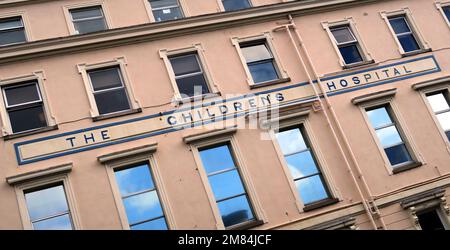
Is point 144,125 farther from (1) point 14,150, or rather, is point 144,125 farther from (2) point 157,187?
(1) point 14,150

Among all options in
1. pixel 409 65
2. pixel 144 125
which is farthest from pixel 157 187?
pixel 409 65

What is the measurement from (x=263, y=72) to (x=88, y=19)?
594 cm

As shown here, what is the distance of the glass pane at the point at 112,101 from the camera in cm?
1283

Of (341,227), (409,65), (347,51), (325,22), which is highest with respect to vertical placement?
(325,22)

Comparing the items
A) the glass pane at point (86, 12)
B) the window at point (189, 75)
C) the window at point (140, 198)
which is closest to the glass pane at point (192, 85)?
the window at point (189, 75)

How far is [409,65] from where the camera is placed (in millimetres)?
14828

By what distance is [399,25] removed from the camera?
15922mm

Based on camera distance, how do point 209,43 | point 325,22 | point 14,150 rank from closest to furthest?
point 14,150 < point 209,43 < point 325,22

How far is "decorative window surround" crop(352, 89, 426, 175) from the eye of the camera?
13.3 m

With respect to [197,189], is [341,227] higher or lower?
lower

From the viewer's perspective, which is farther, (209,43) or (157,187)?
(209,43)

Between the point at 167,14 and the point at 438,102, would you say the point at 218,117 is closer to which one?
the point at 167,14

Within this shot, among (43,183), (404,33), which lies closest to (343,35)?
(404,33)
